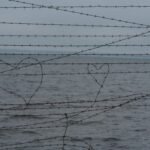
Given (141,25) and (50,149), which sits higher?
(141,25)

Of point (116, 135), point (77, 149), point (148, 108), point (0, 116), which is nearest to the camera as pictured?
point (77, 149)

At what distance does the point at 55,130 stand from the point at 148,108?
57.9 ft

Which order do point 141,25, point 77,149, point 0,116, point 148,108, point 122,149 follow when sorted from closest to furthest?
point 141,25 → point 77,149 → point 122,149 → point 0,116 → point 148,108

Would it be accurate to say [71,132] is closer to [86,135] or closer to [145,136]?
[86,135]

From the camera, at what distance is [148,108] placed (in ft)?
151

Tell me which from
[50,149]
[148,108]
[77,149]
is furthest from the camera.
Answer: [148,108]

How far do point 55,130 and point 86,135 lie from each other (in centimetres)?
193

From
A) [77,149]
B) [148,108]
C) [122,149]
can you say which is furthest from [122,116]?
[77,149]

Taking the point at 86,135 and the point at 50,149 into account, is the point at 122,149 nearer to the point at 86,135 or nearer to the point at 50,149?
the point at 86,135

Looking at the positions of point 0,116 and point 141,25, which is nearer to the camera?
point 141,25

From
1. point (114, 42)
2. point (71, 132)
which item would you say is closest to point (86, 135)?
point (71, 132)

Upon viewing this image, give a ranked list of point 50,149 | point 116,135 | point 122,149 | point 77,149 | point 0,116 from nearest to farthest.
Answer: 1. point 50,149
2. point 77,149
3. point 122,149
4. point 116,135
5. point 0,116

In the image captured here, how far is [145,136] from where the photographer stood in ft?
96.8

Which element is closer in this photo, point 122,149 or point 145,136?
point 122,149
